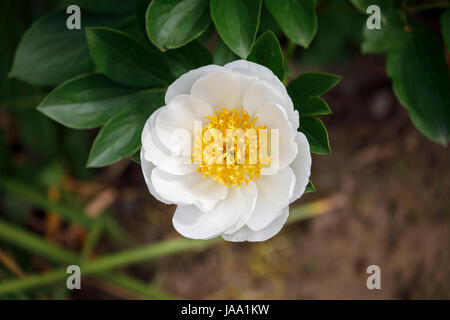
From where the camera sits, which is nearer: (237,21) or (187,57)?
(237,21)

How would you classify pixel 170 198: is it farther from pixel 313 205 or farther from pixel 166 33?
A: pixel 313 205

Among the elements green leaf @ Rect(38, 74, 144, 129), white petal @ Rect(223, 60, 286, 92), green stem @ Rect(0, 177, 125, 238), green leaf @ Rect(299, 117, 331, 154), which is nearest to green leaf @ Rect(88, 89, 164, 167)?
green leaf @ Rect(38, 74, 144, 129)

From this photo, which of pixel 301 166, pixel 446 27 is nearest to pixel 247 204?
pixel 301 166

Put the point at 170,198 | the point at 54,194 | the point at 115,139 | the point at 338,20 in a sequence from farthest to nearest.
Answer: the point at 54,194
the point at 338,20
the point at 115,139
the point at 170,198

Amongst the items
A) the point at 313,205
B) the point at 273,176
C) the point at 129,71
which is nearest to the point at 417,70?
the point at 273,176

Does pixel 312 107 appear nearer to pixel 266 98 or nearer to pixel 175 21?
pixel 266 98

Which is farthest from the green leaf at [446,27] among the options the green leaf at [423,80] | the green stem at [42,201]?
the green stem at [42,201]

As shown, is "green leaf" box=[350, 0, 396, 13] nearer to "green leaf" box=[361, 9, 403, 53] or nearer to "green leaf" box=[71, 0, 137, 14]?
"green leaf" box=[361, 9, 403, 53]
